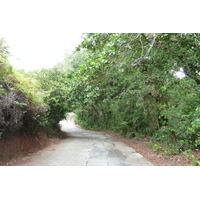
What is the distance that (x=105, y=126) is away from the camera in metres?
19.7

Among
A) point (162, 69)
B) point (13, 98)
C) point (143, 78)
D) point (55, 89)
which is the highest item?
point (162, 69)

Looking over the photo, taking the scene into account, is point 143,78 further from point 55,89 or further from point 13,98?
point 55,89

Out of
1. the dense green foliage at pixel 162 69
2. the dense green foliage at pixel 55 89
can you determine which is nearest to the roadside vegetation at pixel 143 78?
the dense green foliage at pixel 162 69

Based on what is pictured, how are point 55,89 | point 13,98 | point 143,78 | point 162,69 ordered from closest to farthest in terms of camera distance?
point 13,98 < point 162,69 < point 143,78 < point 55,89

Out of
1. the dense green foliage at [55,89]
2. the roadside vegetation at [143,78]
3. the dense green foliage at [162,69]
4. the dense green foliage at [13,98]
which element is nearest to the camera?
the dense green foliage at [13,98]

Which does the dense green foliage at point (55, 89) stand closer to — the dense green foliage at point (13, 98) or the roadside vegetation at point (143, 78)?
the roadside vegetation at point (143, 78)

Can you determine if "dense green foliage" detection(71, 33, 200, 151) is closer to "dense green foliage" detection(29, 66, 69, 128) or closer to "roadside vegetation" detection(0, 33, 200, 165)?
"roadside vegetation" detection(0, 33, 200, 165)

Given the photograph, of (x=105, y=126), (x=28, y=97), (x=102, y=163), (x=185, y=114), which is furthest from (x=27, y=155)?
(x=105, y=126)

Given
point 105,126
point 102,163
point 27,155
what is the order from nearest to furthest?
point 102,163 → point 27,155 → point 105,126

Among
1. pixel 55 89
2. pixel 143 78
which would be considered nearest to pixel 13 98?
pixel 143 78

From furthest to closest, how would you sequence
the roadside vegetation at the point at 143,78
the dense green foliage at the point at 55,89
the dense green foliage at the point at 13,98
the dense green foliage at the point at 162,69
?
the dense green foliage at the point at 55,89 < the dense green foliage at the point at 162,69 < the roadside vegetation at the point at 143,78 < the dense green foliage at the point at 13,98

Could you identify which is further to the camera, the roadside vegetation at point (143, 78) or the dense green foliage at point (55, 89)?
the dense green foliage at point (55, 89)

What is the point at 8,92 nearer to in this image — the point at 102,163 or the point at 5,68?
the point at 5,68

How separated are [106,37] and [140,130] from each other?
24.5ft
